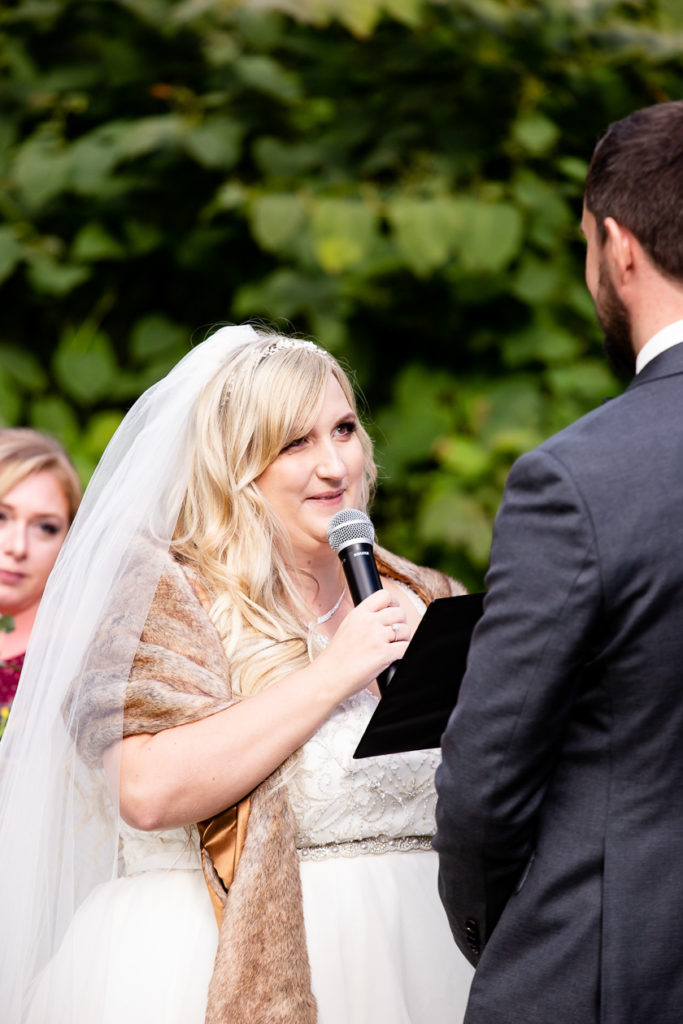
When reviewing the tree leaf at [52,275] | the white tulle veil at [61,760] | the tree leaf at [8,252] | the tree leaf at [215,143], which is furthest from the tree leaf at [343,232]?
the white tulle veil at [61,760]

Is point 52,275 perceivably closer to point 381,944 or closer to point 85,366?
point 85,366

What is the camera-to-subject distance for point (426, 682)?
202cm

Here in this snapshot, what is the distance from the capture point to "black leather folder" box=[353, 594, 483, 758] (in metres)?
1.96

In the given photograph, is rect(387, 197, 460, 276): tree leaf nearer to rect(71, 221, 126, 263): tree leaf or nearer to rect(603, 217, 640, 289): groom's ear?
rect(71, 221, 126, 263): tree leaf

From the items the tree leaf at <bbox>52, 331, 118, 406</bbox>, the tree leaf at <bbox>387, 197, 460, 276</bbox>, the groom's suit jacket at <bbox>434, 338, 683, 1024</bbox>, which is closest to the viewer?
the groom's suit jacket at <bbox>434, 338, 683, 1024</bbox>

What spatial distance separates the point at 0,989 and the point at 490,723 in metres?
1.39

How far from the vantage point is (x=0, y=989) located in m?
2.31

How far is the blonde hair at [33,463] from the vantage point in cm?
362

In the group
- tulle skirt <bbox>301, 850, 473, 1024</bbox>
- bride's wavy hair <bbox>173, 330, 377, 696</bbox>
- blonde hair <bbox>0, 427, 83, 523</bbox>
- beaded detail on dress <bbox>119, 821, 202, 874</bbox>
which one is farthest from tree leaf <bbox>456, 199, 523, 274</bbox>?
beaded detail on dress <bbox>119, 821, 202, 874</bbox>

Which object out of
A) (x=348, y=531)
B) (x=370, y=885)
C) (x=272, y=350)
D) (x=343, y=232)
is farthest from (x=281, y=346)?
(x=343, y=232)

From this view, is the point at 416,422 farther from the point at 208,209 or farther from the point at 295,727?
the point at 295,727

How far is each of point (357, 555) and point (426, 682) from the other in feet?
1.19

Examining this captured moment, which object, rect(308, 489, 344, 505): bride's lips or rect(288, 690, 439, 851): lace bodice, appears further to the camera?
rect(308, 489, 344, 505): bride's lips

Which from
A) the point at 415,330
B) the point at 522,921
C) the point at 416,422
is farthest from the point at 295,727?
the point at 415,330
